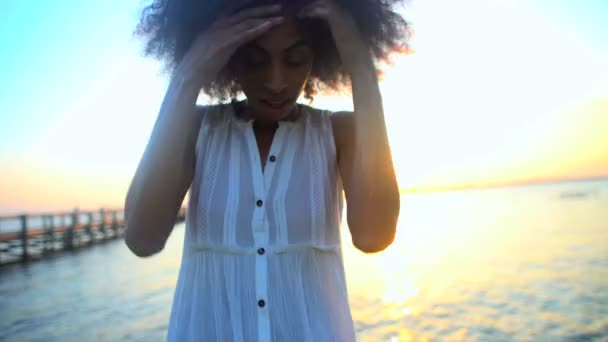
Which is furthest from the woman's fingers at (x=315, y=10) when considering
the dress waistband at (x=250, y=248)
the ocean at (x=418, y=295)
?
the ocean at (x=418, y=295)

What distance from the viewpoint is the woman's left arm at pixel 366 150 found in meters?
1.18

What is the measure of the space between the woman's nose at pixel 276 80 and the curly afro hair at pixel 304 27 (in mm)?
144

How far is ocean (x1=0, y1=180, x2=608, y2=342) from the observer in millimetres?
6141

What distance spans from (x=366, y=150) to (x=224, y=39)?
0.49 meters

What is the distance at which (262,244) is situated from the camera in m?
1.16

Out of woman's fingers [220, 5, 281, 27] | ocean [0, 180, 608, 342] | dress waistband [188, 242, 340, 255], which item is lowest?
ocean [0, 180, 608, 342]

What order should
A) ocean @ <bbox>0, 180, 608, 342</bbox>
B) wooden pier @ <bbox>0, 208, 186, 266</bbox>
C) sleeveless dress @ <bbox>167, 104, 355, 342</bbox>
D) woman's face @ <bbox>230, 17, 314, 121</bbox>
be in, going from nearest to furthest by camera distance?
sleeveless dress @ <bbox>167, 104, 355, 342</bbox> → woman's face @ <bbox>230, 17, 314, 121</bbox> → ocean @ <bbox>0, 180, 608, 342</bbox> → wooden pier @ <bbox>0, 208, 186, 266</bbox>

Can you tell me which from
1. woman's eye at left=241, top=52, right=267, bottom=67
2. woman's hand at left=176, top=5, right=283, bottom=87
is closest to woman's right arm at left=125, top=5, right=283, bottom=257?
woman's hand at left=176, top=5, right=283, bottom=87

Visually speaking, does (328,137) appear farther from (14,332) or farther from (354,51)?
(14,332)

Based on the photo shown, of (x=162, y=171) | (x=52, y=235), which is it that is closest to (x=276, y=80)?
(x=162, y=171)

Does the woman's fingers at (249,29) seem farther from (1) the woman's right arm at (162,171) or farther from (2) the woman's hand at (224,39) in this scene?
(1) the woman's right arm at (162,171)

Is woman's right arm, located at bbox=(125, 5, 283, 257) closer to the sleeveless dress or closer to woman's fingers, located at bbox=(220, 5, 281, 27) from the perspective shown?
woman's fingers, located at bbox=(220, 5, 281, 27)

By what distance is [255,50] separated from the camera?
1263 mm

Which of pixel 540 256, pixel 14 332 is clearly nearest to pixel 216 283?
pixel 14 332
